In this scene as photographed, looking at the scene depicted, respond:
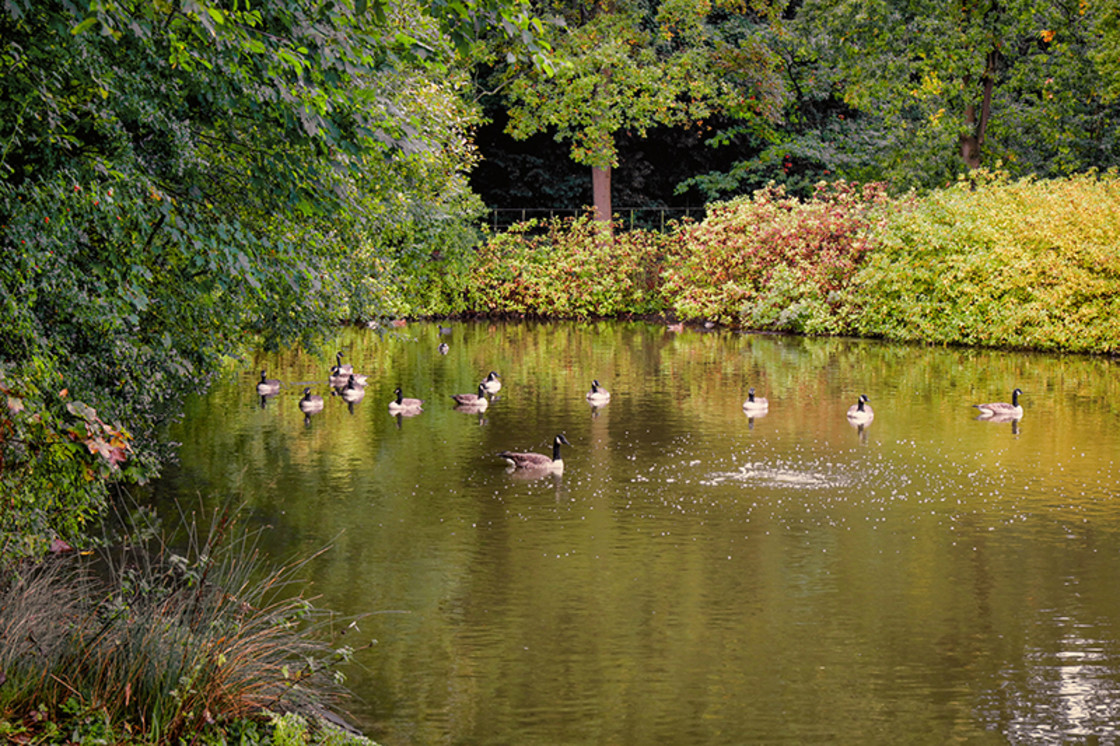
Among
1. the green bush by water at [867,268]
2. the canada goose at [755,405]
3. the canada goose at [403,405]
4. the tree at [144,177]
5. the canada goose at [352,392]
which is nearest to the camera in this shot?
the tree at [144,177]

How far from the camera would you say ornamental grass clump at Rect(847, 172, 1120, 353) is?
87.4 ft

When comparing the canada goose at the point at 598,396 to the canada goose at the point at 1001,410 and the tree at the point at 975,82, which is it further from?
the tree at the point at 975,82

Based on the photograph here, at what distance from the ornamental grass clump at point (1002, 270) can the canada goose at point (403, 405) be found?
48.4ft

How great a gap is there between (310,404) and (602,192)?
23.6 meters

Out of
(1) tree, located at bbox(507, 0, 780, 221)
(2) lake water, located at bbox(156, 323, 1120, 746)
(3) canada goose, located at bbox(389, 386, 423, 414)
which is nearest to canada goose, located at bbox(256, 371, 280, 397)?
(2) lake water, located at bbox(156, 323, 1120, 746)

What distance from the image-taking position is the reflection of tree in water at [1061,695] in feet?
22.6

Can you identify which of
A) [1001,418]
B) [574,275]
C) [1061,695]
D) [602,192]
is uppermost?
[602,192]

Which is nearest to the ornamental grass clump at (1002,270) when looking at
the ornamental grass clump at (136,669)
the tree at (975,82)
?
the tree at (975,82)

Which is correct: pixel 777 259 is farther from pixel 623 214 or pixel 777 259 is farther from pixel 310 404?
pixel 310 404

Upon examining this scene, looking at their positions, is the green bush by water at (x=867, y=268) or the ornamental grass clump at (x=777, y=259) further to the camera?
the ornamental grass clump at (x=777, y=259)

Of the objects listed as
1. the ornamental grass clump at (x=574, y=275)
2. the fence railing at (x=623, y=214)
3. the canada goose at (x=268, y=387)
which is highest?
the fence railing at (x=623, y=214)

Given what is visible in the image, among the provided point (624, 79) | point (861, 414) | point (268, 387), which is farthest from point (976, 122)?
point (268, 387)

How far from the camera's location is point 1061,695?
24.3 feet

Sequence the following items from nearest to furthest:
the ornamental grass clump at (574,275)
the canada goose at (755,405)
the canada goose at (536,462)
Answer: the canada goose at (536,462) < the canada goose at (755,405) < the ornamental grass clump at (574,275)
